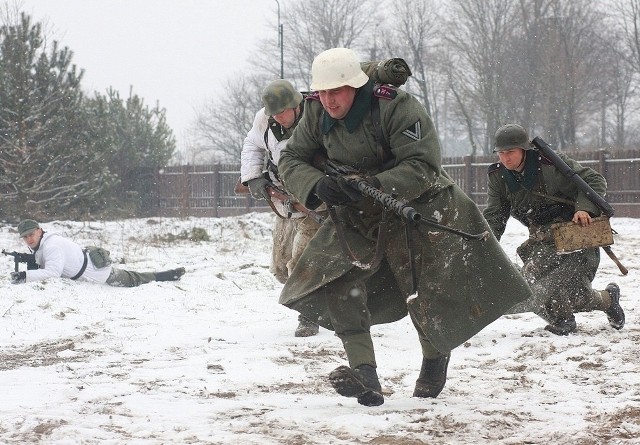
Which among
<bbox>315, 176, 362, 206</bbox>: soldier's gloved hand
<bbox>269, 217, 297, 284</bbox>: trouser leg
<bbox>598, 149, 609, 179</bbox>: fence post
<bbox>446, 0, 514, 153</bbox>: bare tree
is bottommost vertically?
<bbox>269, 217, 297, 284</bbox>: trouser leg

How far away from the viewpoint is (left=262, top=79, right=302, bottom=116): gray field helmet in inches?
248

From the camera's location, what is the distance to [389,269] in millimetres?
4652

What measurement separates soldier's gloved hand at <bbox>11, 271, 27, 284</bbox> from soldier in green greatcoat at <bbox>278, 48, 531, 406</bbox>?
561 cm

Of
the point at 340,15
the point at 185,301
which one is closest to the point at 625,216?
the point at 185,301

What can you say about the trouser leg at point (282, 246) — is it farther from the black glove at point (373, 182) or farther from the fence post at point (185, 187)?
the fence post at point (185, 187)

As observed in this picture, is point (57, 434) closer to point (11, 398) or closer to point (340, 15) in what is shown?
point (11, 398)

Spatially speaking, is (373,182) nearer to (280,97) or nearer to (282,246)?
(280,97)

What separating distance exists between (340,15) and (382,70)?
44.0m

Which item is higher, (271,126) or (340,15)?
(340,15)

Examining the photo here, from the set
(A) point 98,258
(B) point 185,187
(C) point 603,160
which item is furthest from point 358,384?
(B) point 185,187

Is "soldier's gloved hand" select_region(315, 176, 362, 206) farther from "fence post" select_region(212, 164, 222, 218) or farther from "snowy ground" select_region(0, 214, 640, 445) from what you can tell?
"fence post" select_region(212, 164, 222, 218)

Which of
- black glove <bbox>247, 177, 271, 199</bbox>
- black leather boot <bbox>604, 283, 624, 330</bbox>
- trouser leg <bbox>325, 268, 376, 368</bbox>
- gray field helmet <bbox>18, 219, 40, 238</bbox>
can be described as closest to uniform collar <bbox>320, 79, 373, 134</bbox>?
trouser leg <bbox>325, 268, 376, 368</bbox>

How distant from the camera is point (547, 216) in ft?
20.9

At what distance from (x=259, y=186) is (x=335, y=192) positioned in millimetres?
2796
